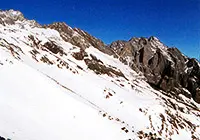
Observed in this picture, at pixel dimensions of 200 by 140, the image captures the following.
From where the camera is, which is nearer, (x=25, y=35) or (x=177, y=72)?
(x=25, y=35)

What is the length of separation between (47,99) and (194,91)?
6121 inches

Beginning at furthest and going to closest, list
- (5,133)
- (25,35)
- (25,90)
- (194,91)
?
(194,91), (25,35), (25,90), (5,133)

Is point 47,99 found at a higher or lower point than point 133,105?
lower

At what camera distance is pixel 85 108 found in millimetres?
33875

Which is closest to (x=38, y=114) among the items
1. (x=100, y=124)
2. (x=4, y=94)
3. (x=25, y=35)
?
(x=4, y=94)

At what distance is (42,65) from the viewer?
188ft

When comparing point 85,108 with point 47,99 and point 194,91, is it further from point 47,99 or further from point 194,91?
point 194,91

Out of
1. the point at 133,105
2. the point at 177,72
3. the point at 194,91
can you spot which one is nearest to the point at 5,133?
the point at 133,105

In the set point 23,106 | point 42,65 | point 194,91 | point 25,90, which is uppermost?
point 194,91

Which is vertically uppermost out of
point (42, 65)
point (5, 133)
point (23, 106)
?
point (42, 65)

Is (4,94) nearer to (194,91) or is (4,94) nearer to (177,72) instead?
(194,91)

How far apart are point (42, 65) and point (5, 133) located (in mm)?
38111

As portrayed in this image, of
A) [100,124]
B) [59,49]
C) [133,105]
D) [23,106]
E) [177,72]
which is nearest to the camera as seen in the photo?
[23,106]

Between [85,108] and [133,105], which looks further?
[133,105]
